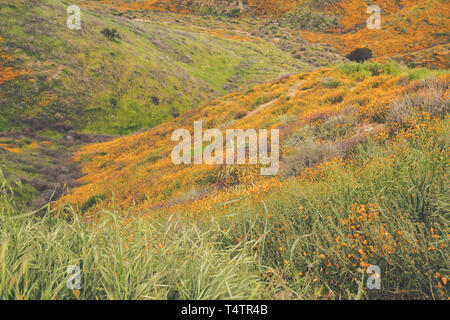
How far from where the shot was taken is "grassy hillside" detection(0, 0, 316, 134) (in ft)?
78.3

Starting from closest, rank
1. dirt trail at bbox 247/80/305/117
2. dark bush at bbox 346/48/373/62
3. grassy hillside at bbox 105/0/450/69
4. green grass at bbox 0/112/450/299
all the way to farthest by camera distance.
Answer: green grass at bbox 0/112/450/299 < dirt trail at bbox 247/80/305/117 < grassy hillside at bbox 105/0/450/69 < dark bush at bbox 346/48/373/62

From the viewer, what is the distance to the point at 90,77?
27.6 metres

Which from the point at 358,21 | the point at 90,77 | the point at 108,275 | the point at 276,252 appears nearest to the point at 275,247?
the point at 276,252

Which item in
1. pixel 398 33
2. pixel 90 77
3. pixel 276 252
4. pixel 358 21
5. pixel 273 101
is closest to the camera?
pixel 276 252

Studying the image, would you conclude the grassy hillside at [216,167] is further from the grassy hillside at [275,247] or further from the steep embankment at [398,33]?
the steep embankment at [398,33]

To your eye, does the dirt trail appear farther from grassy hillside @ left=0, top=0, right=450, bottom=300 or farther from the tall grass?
the tall grass

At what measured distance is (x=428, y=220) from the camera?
7.90 ft

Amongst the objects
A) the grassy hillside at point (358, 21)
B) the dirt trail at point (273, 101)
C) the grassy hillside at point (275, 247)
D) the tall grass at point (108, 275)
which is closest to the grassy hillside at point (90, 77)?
the dirt trail at point (273, 101)

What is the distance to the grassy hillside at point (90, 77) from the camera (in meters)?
23.9

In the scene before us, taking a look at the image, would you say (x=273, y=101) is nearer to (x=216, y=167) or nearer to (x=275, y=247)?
(x=216, y=167)

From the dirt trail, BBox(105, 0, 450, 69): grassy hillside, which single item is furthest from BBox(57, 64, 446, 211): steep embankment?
BBox(105, 0, 450, 69): grassy hillside
